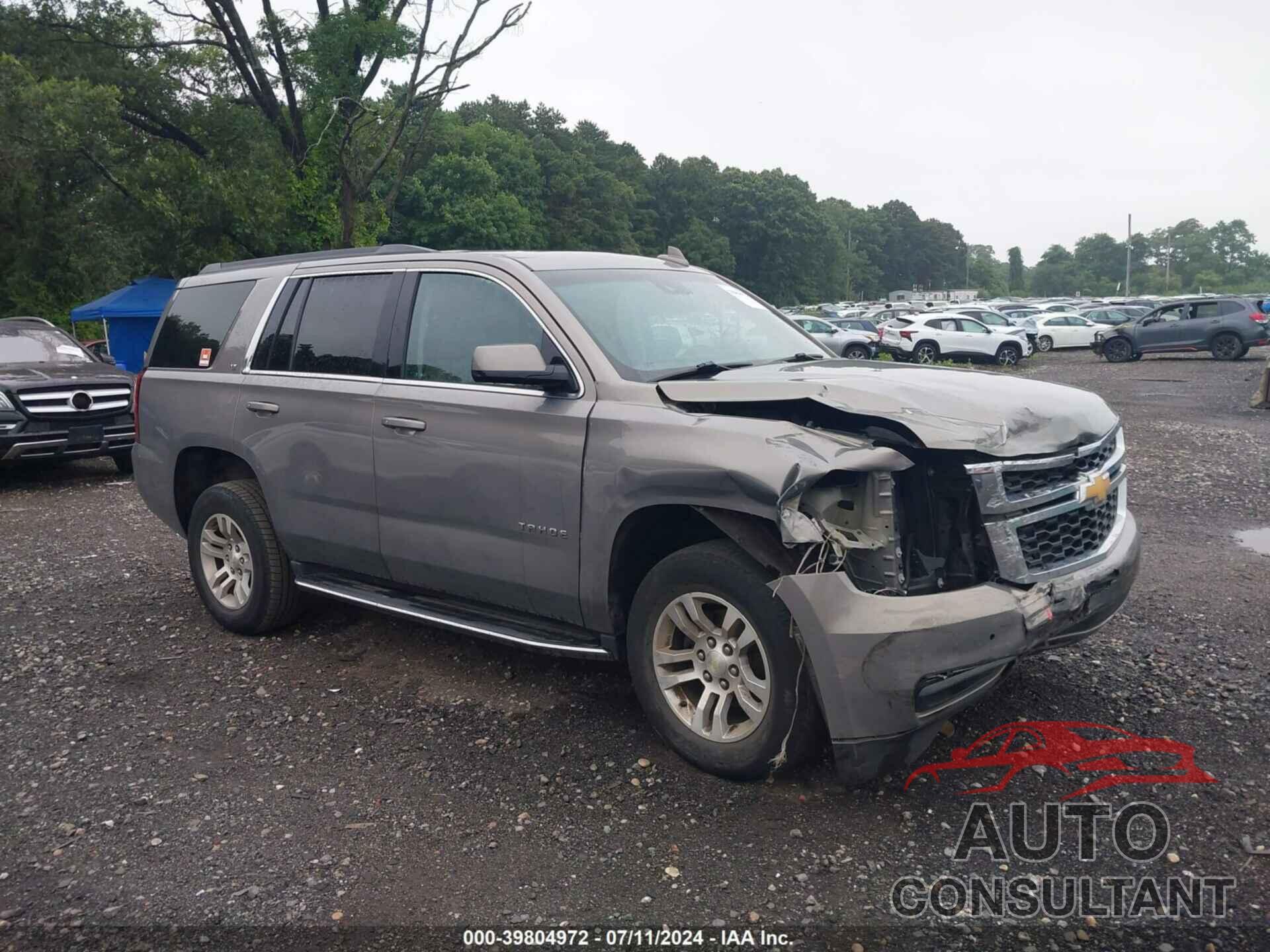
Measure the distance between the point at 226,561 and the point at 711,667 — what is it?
3240mm

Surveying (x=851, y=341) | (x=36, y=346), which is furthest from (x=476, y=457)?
(x=851, y=341)

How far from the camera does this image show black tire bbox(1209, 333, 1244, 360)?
2773cm

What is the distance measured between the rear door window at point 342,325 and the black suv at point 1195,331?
28725mm

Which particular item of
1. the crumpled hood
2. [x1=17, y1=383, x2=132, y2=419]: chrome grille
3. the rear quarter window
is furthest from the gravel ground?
[x1=17, y1=383, x2=132, y2=419]: chrome grille

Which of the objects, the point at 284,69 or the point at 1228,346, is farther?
the point at 1228,346

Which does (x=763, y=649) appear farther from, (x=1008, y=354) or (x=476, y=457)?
(x=1008, y=354)

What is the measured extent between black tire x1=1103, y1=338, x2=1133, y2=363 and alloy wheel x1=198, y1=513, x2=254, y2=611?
2905cm

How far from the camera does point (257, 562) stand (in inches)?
213

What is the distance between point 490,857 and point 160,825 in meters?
1.22

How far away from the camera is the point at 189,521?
5.78 meters

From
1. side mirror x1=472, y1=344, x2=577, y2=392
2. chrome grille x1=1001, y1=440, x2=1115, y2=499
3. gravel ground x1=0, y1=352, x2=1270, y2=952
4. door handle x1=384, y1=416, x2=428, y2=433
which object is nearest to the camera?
gravel ground x1=0, y1=352, x2=1270, y2=952

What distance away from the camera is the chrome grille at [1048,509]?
3428 mm

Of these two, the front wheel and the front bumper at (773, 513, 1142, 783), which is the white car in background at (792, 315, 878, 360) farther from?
the front bumper at (773, 513, 1142, 783)

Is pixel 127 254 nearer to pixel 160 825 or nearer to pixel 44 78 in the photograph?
pixel 44 78
